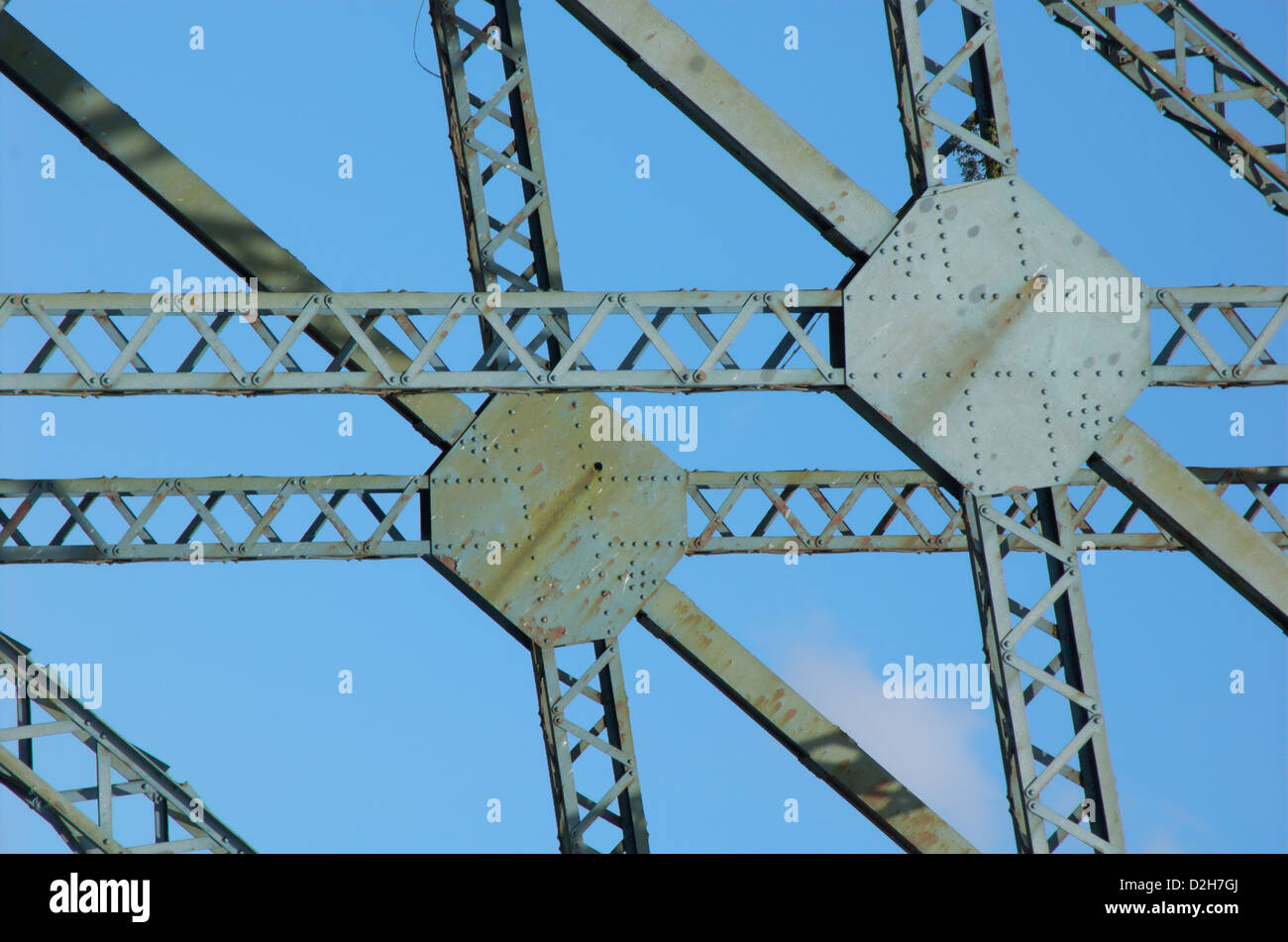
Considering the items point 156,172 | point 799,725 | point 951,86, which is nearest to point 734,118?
point 951,86

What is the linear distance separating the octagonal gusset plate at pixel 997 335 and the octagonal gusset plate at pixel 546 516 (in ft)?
15.9

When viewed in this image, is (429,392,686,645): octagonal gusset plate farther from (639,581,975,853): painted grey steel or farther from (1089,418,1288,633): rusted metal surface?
(1089,418,1288,633): rusted metal surface

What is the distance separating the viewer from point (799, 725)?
1706 cm

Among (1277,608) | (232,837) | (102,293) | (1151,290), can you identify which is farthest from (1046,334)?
(232,837)

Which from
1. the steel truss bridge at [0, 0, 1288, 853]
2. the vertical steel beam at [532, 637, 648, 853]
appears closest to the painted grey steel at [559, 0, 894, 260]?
the steel truss bridge at [0, 0, 1288, 853]

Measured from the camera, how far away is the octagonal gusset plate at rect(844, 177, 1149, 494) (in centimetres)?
1162

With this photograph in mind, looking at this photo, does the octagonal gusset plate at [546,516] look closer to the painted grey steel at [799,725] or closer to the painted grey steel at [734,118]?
the painted grey steel at [799,725]

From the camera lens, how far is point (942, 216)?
11633 mm

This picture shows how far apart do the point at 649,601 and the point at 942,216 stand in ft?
20.4

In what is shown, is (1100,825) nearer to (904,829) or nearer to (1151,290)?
(1151,290)

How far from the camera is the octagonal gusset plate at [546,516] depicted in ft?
53.1

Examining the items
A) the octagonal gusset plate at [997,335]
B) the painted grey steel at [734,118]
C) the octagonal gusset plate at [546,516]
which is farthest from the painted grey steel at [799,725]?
the painted grey steel at [734,118]

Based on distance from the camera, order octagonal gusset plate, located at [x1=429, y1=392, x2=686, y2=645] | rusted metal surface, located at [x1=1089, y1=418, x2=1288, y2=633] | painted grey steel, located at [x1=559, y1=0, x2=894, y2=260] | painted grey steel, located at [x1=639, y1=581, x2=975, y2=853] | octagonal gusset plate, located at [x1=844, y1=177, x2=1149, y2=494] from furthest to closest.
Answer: painted grey steel, located at [x1=639, y1=581, x2=975, y2=853] → octagonal gusset plate, located at [x1=429, y1=392, x2=686, y2=645] → rusted metal surface, located at [x1=1089, y1=418, x2=1288, y2=633] → octagonal gusset plate, located at [x1=844, y1=177, x2=1149, y2=494] → painted grey steel, located at [x1=559, y1=0, x2=894, y2=260]

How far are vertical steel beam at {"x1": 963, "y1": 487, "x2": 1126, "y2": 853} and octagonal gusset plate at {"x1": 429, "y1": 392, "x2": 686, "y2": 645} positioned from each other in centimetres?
509
